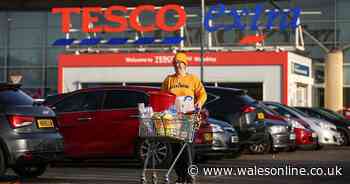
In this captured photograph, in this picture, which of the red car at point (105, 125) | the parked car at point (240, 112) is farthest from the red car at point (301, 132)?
the red car at point (105, 125)

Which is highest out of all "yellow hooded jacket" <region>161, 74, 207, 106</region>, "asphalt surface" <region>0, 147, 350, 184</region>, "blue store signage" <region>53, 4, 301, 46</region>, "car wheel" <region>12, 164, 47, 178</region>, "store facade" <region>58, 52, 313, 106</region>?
"blue store signage" <region>53, 4, 301, 46</region>

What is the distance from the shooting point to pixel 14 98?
12352 millimetres

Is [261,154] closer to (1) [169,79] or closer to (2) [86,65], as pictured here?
(1) [169,79]

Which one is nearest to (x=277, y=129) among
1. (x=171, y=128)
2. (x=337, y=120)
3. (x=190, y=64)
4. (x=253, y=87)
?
(x=337, y=120)

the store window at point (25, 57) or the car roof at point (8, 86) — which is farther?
the store window at point (25, 57)

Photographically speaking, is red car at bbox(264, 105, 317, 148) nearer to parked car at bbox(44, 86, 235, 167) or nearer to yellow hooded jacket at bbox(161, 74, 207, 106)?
parked car at bbox(44, 86, 235, 167)

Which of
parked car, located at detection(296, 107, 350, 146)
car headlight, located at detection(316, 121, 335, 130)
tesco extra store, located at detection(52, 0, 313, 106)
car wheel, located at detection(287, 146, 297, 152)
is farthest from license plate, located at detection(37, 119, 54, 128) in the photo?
tesco extra store, located at detection(52, 0, 313, 106)

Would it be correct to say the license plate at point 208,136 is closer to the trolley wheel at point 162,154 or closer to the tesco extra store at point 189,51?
the trolley wheel at point 162,154

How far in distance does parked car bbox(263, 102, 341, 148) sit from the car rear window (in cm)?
1082

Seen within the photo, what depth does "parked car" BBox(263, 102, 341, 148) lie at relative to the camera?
22647 mm

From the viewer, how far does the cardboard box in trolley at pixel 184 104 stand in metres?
10.2

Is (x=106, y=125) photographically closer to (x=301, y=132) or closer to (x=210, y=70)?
(x=301, y=132)

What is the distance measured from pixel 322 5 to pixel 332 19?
35.9 inches

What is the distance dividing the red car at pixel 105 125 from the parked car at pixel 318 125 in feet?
24.7
